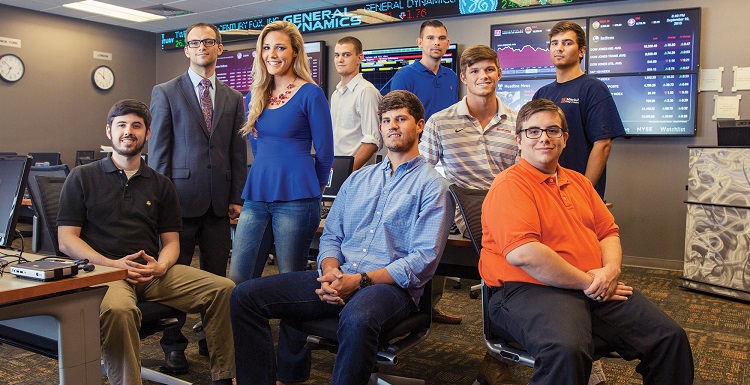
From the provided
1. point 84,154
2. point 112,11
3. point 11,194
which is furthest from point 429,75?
point 84,154

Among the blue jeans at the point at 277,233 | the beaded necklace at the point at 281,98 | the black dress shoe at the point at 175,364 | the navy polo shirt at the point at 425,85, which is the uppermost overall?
the navy polo shirt at the point at 425,85

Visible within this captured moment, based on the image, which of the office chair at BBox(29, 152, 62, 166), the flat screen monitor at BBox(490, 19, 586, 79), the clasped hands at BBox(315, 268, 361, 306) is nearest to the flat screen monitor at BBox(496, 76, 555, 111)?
the flat screen monitor at BBox(490, 19, 586, 79)

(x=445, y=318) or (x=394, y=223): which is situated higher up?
(x=394, y=223)

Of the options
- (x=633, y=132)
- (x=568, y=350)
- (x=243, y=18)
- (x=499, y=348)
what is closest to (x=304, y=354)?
(x=499, y=348)

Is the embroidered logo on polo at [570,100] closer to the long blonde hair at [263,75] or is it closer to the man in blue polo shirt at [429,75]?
the man in blue polo shirt at [429,75]

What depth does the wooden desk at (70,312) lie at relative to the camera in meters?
1.66

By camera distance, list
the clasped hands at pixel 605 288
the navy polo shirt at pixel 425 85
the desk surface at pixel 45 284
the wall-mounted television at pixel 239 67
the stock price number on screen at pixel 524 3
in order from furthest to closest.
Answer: the wall-mounted television at pixel 239 67
the stock price number on screen at pixel 524 3
the navy polo shirt at pixel 425 85
the clasped hands at pixel 605 288
the desk surface at pixel 45 284

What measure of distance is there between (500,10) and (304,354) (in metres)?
4.53

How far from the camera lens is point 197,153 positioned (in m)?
2.91

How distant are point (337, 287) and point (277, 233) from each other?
52 centimetres

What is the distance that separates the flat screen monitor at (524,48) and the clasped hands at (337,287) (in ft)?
13.8

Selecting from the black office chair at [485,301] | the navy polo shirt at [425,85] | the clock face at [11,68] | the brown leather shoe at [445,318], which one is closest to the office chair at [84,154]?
the clock face at [11,68]

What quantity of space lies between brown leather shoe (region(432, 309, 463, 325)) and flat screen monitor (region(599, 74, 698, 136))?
2.66 metres

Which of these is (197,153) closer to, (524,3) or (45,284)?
(45,284)
